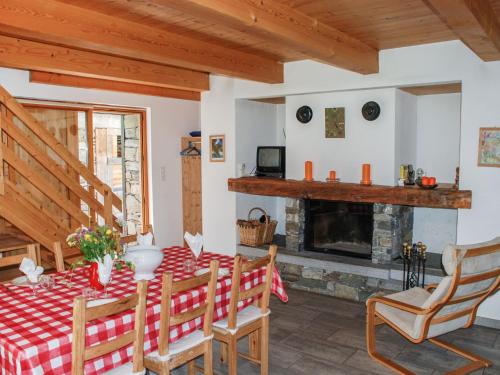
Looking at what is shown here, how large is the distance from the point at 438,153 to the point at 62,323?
4.23 m

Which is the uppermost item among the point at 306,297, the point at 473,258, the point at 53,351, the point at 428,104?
the point at 428,104

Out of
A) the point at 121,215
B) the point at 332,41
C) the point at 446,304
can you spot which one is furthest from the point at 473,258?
the point at 121,215

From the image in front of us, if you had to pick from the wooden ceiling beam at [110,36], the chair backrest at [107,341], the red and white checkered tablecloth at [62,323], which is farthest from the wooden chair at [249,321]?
the wooden ceiling beam at [110,36]

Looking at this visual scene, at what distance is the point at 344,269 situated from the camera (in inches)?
193

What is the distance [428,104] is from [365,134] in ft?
2.84

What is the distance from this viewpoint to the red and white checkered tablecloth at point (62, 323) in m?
2.13

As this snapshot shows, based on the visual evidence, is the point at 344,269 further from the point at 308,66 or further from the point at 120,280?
the point at 120,280

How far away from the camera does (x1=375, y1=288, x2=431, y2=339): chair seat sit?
127 inches

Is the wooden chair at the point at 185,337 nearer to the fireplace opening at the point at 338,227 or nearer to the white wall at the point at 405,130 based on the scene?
the fireplace opening at the point at 338,227

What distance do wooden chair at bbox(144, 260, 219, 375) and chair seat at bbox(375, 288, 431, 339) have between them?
135cm

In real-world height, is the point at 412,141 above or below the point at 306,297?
above

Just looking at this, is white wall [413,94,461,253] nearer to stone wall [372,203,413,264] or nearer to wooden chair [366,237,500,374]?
stone wall [372,203,413,264]

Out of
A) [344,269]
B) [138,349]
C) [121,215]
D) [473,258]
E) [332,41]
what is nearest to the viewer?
[138,349]

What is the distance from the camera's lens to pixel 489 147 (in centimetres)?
405
